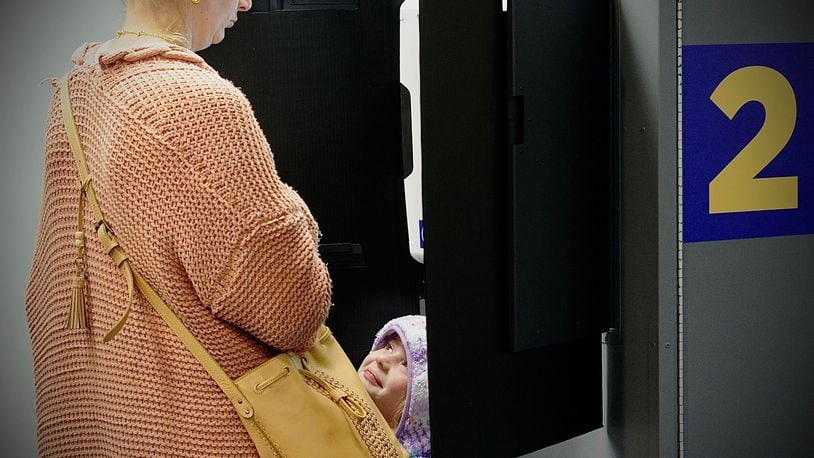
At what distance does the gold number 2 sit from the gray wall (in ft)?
5.05

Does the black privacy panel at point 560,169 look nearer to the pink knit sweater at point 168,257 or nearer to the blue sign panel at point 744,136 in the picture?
the blue sign panel at point 744,136

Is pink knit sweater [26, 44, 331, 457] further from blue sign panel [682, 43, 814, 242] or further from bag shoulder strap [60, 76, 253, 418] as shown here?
blue sign panel [682, 43, 814, 242]

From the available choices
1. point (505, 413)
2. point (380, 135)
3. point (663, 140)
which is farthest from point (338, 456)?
point (380, 135)

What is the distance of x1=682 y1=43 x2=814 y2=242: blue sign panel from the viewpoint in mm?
1586

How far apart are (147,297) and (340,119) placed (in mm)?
1524

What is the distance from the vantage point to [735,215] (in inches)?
63.4

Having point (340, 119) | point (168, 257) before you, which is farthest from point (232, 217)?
point (340, 119)

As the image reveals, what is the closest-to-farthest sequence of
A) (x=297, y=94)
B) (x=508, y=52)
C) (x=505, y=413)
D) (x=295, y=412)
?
(x=295, y=412), (x=508, y=52), (x=505, y=413), (x=297, y=94)

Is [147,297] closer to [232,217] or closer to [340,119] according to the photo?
[232,217]

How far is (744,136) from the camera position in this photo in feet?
5.26

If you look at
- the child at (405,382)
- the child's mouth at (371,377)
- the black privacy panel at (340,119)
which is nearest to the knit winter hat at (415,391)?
the child at (405,382)

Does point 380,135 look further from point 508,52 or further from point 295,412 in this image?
point 295,412

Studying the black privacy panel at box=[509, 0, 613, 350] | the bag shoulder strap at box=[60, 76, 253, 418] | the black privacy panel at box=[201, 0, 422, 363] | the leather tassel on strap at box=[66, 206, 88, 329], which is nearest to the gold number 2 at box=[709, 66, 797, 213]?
the black privacy panel at box=[509, 0, 613, 350]

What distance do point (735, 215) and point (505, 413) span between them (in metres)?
0.56
